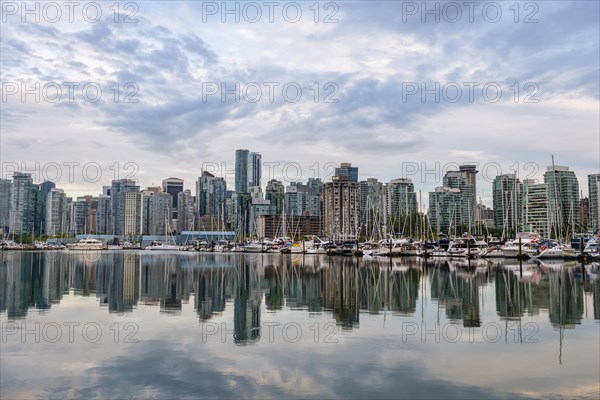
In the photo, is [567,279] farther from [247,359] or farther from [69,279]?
[69,279]

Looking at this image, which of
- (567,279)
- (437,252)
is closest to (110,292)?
(567,279)

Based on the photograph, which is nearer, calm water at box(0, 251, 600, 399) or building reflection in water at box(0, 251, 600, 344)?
calm water at box(0, 251, 600, 399)

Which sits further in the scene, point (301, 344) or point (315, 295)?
point (315, 295)

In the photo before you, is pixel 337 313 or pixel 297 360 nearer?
pixel 297 360

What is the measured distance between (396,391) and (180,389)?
248 inches

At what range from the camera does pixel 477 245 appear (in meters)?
123

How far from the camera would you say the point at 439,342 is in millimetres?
22875

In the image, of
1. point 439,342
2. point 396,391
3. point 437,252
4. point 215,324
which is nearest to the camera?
point 396,391

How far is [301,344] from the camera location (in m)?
22.4

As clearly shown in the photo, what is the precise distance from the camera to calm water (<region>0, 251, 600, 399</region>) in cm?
1641

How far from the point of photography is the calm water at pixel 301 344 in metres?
16.4

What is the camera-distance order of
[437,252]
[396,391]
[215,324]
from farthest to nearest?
1. [437,252]
2. [215,324]
3. [396,391]

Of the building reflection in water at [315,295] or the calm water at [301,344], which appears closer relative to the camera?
the calm water at [301,344]

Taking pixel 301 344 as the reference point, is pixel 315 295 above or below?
below
